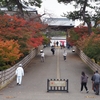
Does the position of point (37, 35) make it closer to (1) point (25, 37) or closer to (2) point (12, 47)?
(1) point (25, 37)

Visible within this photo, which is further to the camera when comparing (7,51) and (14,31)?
(14,31)

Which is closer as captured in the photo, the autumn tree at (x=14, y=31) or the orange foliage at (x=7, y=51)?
the orange foliage at (x=7, y=51)

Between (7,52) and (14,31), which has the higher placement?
(14,31)

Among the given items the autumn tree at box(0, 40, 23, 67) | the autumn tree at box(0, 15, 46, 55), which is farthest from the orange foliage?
the autumn tree at box(0, 15, 46, 55)

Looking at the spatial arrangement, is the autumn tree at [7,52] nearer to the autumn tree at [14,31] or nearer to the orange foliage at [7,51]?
the orange foliage at [7,51]

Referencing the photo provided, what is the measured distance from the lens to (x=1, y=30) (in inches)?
1242

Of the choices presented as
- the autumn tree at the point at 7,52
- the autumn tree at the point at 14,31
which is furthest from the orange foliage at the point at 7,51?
the autumn tree at the point at 14,31

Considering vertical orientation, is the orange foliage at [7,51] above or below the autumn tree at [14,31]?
below

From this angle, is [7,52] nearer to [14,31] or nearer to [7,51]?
[7,51]

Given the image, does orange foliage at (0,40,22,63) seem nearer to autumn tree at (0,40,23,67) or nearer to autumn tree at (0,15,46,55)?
autumn tree at (0,40,23,67)

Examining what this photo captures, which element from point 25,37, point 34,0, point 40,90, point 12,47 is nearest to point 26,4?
point 34,0

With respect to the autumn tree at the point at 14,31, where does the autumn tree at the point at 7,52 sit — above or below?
below

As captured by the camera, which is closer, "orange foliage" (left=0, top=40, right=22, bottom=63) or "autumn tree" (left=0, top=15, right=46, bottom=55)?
"orange foliage" (left=0, top=40, right=22, bottom=63)

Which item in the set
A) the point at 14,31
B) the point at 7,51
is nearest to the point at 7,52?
the point at 7,51
